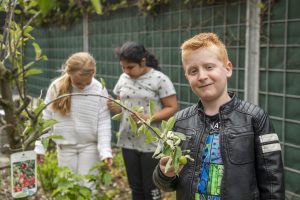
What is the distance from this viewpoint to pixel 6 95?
1445mm

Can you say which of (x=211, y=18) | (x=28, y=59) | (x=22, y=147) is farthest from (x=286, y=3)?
(x=28, y=59)

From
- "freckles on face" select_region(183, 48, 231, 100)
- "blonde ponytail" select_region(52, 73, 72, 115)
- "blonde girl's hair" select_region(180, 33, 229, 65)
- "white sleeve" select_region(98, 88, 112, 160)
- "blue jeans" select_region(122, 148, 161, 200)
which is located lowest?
"blue jeans" select_region(122, 148, 161, 200)

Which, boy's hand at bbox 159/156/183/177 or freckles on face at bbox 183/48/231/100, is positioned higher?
freckles on face at bbox 183/48/231/100

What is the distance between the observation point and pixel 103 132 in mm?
3355

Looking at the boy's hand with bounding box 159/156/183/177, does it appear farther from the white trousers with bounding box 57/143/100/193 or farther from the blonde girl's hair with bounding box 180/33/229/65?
the white trousers with bounding box 57/143/100/193

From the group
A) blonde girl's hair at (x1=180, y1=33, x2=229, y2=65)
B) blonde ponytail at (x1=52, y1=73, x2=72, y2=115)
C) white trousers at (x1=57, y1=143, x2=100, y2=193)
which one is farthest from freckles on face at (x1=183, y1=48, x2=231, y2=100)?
white trousers at (x1=57, y1=143, x2=100, y2=193)

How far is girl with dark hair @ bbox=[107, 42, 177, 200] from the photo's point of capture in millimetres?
3309

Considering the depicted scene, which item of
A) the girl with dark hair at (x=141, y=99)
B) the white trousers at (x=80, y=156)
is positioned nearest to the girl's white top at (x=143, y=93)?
the girl with dark hair at (x=141, y=99)

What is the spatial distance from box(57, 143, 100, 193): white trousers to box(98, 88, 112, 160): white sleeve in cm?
12

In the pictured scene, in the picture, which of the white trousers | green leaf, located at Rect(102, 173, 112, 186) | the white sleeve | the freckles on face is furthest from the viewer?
the white trousers

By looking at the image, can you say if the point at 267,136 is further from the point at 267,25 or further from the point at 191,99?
the point at 191,99

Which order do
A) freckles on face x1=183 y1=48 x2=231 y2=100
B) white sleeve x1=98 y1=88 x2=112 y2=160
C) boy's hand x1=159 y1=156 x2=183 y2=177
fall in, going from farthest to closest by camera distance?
1. white sleeve x1=98 y1=88 x2=112 y2=160
2. freckles on face x1=183 y1=48 x2=231 y2=100
3. boy's hand x1=159 y1=156 x2=183 y2=177

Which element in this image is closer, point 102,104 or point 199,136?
point 199,136

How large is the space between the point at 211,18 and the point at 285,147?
58.6 inches
